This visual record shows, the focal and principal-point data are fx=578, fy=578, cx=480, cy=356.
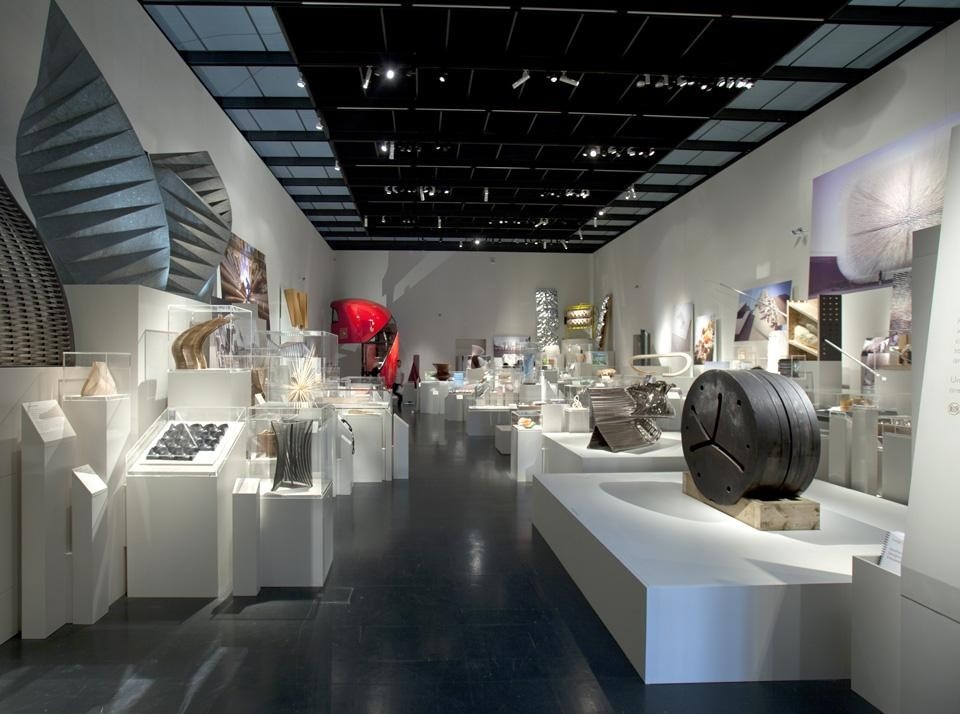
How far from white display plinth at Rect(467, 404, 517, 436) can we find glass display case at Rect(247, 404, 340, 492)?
8.23m

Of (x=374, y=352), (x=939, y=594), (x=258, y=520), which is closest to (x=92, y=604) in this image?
(x=258, y=520)

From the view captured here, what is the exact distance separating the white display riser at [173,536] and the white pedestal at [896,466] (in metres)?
5.06

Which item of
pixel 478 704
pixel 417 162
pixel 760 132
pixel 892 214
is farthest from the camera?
pixel 417 162

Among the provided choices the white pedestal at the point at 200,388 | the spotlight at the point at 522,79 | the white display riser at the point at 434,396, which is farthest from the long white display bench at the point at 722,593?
the white display riser at the point at 434,396

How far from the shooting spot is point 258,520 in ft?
12.9

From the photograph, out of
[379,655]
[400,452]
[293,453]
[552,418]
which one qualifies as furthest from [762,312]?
[379,655]

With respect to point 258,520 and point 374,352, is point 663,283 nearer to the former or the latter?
point 374,352

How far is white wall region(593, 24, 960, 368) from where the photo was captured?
6.82 meters

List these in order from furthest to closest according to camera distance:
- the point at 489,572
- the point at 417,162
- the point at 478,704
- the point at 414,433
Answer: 1. the point at 414,433
2. the point at 417,162
3. the point at 489,572
4. the point at 478,704

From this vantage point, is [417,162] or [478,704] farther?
[417,162]

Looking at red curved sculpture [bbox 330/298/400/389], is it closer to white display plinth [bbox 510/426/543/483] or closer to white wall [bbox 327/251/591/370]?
white wall [bbox 327/251/591/370]

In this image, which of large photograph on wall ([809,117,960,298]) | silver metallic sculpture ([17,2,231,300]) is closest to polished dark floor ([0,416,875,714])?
silver metallic sculpture ([17,2,231,300])

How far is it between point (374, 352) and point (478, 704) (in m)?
16.7

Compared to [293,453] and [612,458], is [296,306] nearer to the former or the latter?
[612,458]
